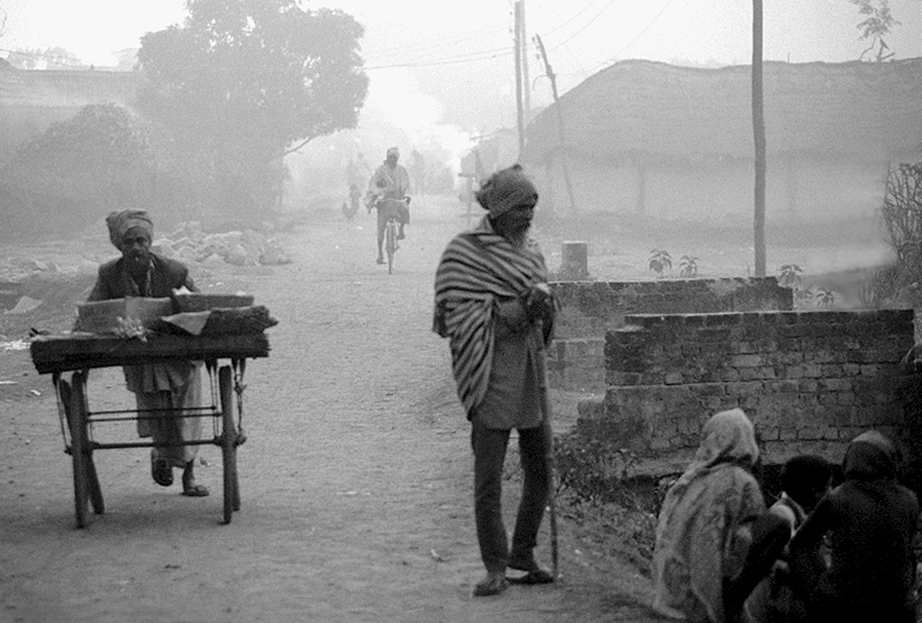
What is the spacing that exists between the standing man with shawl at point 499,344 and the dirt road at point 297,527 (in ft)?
1.26

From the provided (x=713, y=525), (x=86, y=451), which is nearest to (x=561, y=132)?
(x=86, y=451)

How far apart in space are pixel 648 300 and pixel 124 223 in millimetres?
6263

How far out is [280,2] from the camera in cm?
4256

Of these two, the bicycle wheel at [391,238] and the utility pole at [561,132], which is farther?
the utility pole at [561,132]

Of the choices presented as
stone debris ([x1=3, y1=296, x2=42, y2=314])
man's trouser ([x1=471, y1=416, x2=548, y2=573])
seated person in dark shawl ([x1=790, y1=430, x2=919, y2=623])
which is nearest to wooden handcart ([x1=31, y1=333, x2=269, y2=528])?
man's trouser ([x1=471, y1=416, x2=548, y2=573])

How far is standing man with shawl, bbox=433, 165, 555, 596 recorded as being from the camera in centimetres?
590

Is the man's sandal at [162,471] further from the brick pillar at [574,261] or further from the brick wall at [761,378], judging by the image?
A: the brick pillar at [574,261]

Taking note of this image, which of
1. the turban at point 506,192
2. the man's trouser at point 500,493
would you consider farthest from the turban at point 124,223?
the man's trouser at point 500,493

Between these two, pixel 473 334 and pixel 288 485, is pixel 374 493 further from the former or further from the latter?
pixel 473 334

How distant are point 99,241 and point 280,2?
11808mm

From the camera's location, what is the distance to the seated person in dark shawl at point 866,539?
17.0ft

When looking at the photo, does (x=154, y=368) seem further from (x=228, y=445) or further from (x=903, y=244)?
(x=903, y=244)

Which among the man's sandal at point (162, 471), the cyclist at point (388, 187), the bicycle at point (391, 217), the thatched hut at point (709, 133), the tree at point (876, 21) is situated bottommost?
the man's sandal at point (162, 471)

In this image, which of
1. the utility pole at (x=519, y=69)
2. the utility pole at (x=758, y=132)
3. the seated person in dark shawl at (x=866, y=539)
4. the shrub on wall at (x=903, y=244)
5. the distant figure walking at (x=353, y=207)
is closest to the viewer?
the seated person in dark shawl at (x=866, y=539)
